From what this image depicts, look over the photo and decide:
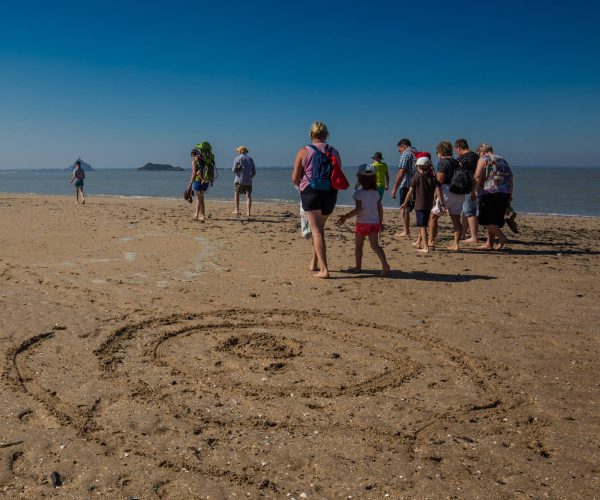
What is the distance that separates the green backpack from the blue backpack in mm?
7342

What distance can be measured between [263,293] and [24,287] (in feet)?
10.5

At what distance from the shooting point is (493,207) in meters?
10.4

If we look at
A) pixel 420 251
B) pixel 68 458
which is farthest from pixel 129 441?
pixel 420 251

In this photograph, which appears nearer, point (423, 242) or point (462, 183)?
point (462, 183)

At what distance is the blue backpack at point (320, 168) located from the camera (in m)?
7.50

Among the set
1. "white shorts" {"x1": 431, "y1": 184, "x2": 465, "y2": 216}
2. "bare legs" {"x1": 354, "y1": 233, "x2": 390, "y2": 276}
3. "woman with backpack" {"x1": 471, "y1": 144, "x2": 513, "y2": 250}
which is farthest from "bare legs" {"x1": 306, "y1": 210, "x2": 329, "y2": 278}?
"woman with backpack" {"x1": 471, "y1": 144, "x2": 513, "y2": 250}

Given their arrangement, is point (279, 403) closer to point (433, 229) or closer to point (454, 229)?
point (454, 229)

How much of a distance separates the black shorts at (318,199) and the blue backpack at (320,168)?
12 centimetres

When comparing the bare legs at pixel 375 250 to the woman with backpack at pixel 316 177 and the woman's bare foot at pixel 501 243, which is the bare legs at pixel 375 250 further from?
the woman's bare foot at pixel 501 243

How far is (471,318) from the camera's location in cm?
633

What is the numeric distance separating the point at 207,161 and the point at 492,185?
7510 mm

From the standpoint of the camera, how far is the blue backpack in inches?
295

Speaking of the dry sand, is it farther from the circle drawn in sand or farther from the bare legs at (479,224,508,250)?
the bare legs at (479,224,508,250)

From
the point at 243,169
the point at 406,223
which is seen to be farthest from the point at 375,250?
the point at 243,169
